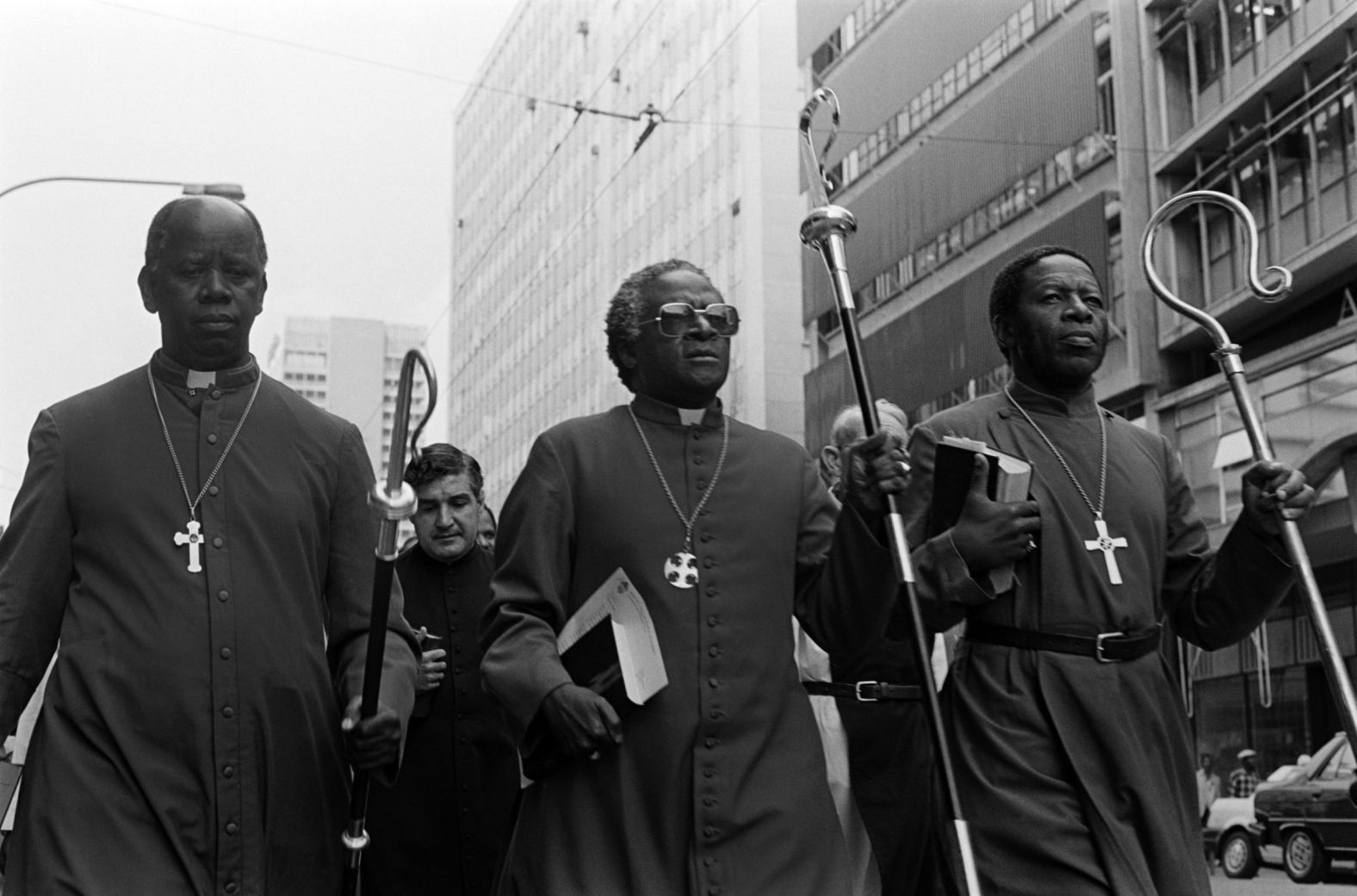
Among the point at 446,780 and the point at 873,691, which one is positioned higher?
the point at 873,691

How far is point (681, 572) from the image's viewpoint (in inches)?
189

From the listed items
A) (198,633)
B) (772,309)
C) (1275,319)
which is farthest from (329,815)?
(772,309)

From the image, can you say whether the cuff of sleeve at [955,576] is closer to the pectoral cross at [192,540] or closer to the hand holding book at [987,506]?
the hand holding book at [987,506]

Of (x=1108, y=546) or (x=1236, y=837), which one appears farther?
(x=1236, y=837)

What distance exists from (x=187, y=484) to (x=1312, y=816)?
638 inches

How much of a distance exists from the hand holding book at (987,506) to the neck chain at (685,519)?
0.59 metres

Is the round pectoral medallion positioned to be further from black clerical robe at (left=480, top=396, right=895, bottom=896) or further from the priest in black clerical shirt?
the priest in black clerical shirt

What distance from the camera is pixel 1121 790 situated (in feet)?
15.5

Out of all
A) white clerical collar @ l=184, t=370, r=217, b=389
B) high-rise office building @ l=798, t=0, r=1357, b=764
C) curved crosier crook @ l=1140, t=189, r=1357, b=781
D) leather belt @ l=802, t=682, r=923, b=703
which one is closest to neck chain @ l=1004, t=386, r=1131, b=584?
curved crosier crook @ l=1140, t=189, r=1357, b=781

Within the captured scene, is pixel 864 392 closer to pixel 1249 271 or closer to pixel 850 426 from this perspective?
pixel 1249 271

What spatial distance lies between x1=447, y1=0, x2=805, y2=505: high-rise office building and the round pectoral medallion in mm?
30151

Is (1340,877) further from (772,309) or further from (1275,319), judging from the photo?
(772,309)

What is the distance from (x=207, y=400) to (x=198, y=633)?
606 millimetres

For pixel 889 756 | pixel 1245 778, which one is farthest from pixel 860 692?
pixel 1245 778
